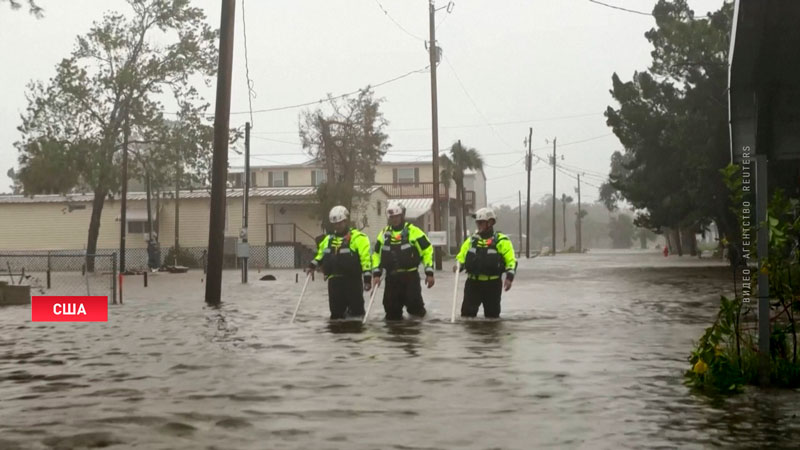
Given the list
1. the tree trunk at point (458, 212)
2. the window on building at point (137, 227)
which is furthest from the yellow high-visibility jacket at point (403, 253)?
the tree trunk at point (458, 212)

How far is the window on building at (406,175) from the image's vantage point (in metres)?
89.1

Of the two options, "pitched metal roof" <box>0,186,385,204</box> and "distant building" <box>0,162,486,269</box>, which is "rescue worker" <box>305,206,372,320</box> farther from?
"pitched metal roof" <box>0,186,385,204</box>

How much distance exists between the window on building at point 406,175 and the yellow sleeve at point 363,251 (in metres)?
71.6

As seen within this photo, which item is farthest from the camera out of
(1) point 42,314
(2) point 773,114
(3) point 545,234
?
(3) point 545,234

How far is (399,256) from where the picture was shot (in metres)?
17.3

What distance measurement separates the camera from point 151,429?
26.7ft

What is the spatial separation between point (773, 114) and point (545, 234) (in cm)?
18410

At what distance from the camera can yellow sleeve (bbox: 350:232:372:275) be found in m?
17.3

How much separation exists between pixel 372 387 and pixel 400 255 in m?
7.14

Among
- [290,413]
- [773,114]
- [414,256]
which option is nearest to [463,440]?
[290,413]

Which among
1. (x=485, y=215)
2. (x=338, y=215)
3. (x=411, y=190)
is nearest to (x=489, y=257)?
(x=485, y=215)

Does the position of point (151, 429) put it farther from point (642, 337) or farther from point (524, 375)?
point (642, 337)
